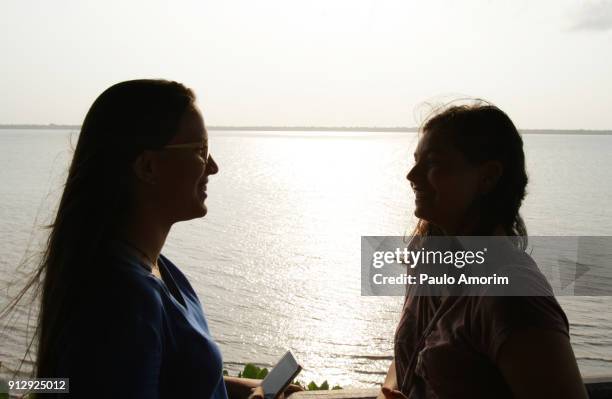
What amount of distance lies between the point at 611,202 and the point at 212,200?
24313 mm

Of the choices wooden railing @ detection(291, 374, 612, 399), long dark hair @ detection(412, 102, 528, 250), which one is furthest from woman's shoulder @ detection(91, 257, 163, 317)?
wooden railing @ detection(291, 374, 612, 399)

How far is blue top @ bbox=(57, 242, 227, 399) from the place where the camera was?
5.85 ft

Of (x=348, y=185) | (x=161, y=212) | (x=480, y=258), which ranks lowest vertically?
(x=348, y=185)

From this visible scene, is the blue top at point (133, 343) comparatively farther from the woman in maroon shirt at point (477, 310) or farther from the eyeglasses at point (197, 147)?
the woman in maroon shirt at point (477, 310)

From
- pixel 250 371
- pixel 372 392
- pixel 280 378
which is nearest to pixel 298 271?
pixel 250 371

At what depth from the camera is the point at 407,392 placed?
2.69 metres

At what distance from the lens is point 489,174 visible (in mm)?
2676

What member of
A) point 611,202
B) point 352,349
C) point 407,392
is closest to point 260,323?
point 352,349

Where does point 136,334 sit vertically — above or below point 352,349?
above

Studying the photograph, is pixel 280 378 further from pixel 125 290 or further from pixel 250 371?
pixel 250 371

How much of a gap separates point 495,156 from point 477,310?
66 cm

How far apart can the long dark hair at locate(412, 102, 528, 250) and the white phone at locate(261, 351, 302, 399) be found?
0.90 m

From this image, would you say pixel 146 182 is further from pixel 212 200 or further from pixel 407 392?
pixel 212 200

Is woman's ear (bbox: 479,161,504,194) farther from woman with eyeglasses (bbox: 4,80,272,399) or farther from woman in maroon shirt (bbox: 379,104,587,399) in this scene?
woman with eyeglasses (bbox: 4,80,272,399)
